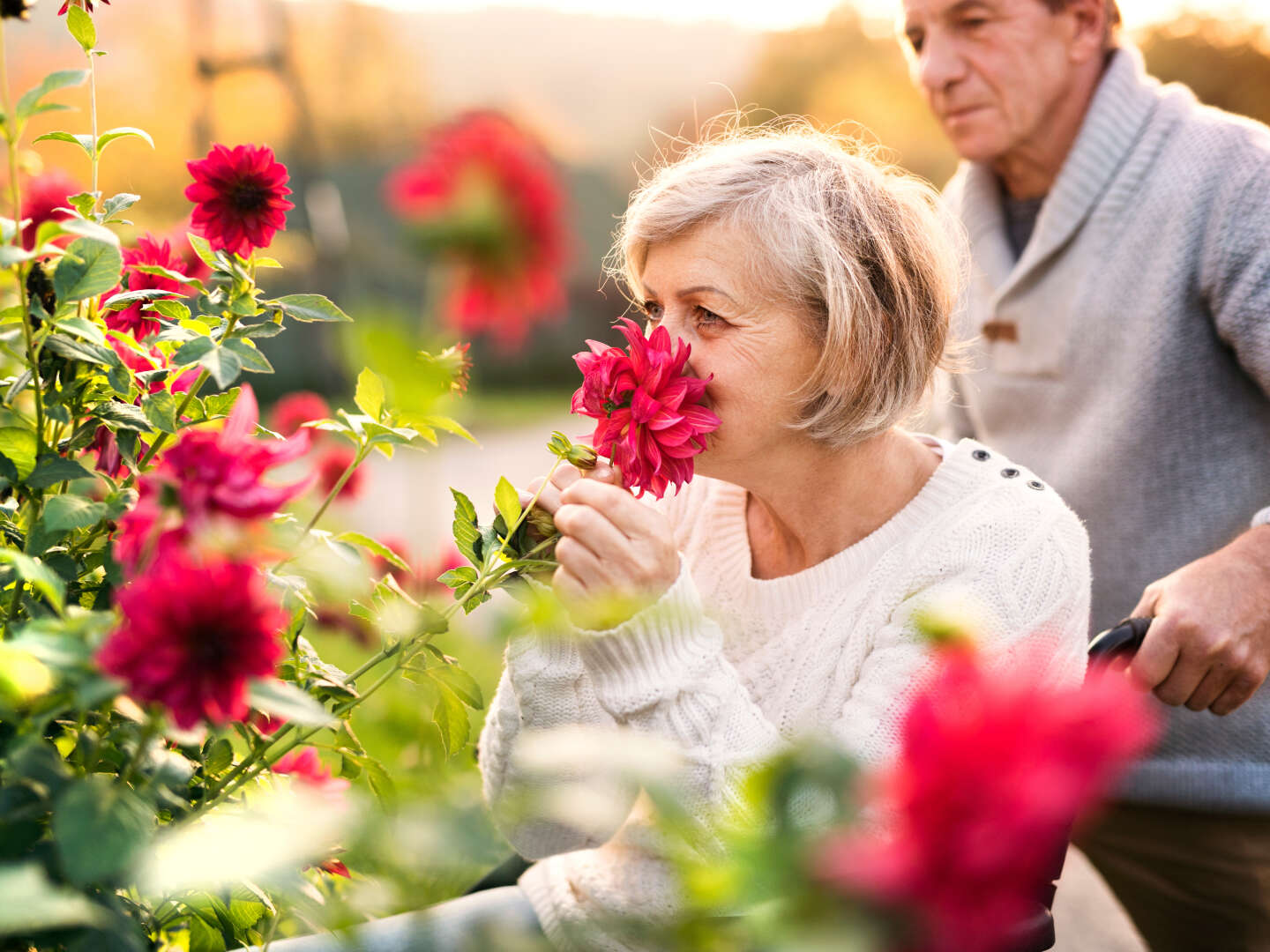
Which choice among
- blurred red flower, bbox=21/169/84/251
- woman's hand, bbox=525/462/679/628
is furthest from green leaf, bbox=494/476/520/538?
blurred red flower, bbox=21/169/84/251

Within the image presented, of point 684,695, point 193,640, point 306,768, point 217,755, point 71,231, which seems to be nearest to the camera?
point 193,640

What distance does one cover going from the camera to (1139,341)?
6.73 feet

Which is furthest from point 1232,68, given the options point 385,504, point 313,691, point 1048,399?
point 313,691

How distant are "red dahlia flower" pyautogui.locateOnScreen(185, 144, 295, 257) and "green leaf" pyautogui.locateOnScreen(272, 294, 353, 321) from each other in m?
0.07

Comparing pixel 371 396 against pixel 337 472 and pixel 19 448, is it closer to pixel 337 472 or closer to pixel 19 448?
pixel 19 448

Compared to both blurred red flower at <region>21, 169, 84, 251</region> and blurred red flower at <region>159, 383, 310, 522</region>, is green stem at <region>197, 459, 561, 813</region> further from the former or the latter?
blurred red flower at <region>21, 169, 84, 251</region>

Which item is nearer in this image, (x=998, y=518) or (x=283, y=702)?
(x=283, y=702)

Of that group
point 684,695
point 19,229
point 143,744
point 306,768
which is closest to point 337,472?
point 306,768

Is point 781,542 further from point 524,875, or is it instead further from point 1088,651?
point 524,875

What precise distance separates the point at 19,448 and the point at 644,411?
61 cm

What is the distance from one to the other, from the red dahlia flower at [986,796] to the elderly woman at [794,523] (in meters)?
0.95

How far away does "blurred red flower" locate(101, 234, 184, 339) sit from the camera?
3.62ft

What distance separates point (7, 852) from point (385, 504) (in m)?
7.77

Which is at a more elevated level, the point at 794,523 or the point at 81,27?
the point at 81,27
